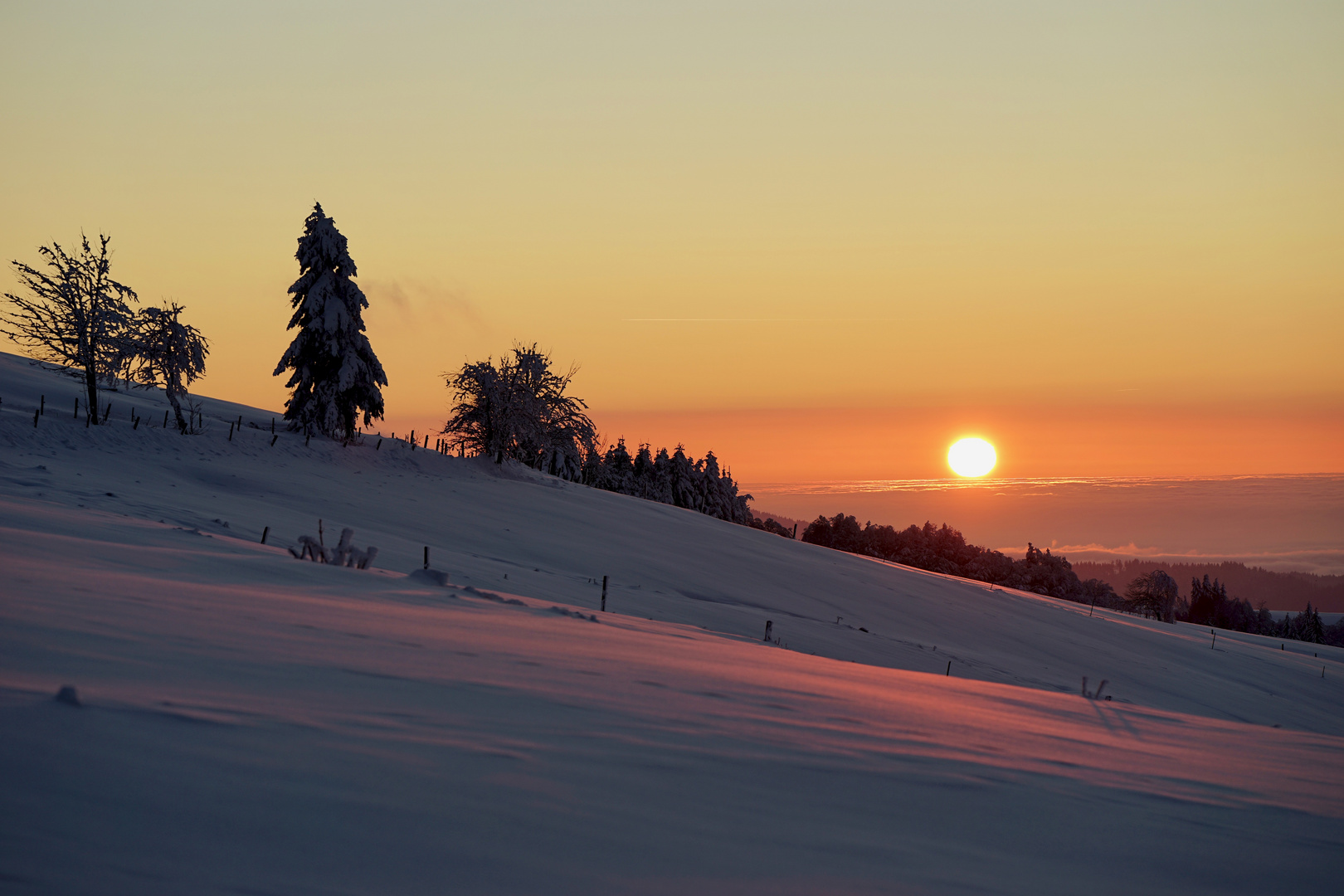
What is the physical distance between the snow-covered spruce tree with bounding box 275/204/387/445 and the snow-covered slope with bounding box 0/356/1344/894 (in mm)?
28621

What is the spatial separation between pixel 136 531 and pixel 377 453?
29.3 m

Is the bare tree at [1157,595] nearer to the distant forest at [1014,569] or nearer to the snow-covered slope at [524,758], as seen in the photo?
the distant forest at [1014,569]

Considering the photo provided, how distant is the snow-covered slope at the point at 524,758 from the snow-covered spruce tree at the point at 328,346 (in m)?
28.6

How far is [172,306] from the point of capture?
1449 inches

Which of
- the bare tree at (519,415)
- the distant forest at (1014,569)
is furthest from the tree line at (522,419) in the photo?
the distant forest at (1014,569)

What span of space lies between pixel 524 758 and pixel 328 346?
38226 millimetres

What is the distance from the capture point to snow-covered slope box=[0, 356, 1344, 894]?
261 centimetres

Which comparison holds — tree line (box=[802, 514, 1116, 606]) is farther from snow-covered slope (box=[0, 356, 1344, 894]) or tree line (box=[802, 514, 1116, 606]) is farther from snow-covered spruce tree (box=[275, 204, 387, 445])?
snow-covered slope (box=[0, 356, 1344, 894])

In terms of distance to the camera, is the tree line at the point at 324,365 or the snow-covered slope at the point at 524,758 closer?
the snow-covered slope at the point at 524,758

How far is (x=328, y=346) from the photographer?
126 feet

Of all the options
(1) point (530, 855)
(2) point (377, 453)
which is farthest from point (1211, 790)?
(2) point (377, 453)

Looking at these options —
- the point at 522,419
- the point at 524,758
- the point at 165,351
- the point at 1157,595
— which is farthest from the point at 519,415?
the point at 1157,595

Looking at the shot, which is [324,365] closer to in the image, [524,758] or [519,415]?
[519,415]

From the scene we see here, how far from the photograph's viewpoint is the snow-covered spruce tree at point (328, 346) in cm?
3853
